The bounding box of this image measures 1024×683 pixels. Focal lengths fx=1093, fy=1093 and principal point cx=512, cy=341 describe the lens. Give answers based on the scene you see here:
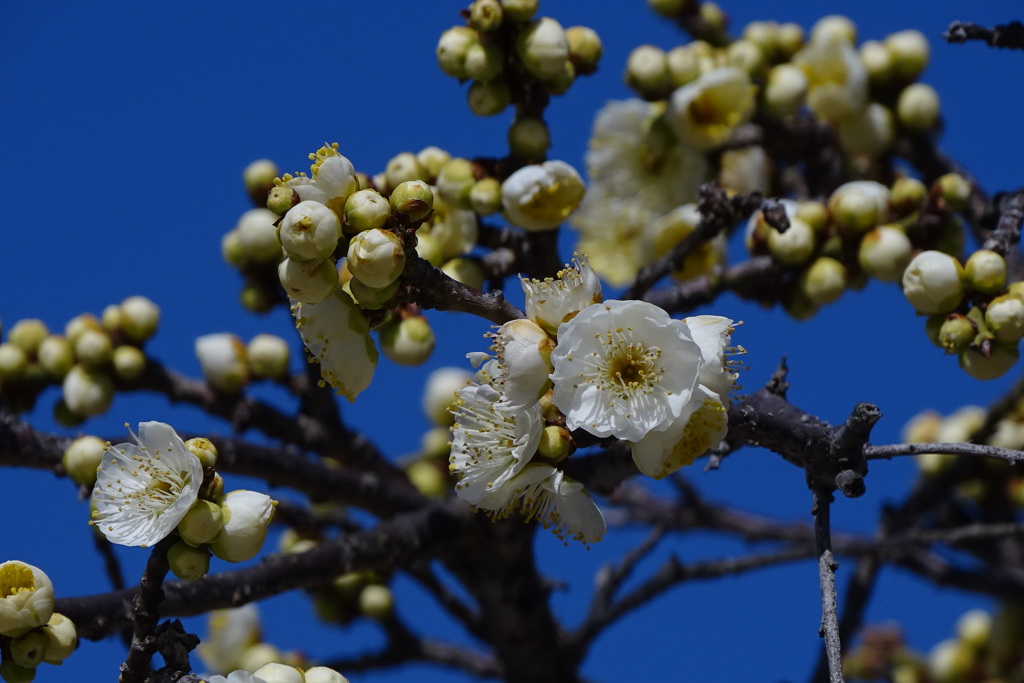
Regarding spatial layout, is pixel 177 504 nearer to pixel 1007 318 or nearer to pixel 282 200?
pixel 282 200

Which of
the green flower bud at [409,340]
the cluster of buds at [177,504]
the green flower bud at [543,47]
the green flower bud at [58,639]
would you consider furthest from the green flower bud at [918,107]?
the green flower bud at [58,639]

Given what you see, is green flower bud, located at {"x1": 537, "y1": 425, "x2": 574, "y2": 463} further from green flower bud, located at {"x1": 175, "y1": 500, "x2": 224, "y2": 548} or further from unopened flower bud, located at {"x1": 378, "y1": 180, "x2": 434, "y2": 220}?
green flower bud, located at {"x1": 175, "y1": 500, "x2": 224, "y2": 548}

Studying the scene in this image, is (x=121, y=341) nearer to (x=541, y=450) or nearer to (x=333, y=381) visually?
(x=333, y=381)

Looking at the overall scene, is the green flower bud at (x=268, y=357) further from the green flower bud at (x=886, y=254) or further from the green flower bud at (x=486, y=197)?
the green flower bud at (x=886, y=254)

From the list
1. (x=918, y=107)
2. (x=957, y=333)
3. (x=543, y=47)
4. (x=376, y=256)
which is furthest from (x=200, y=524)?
(x=918, y=107)

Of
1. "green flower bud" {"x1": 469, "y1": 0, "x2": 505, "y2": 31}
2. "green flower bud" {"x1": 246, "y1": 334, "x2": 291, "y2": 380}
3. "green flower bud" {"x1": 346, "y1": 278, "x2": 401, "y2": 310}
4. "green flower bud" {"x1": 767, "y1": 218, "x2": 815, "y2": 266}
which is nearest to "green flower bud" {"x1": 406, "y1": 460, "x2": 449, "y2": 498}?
"green flower bud" {"x1": 246, "y1": 334, "x2": 291, "y2": 380}
